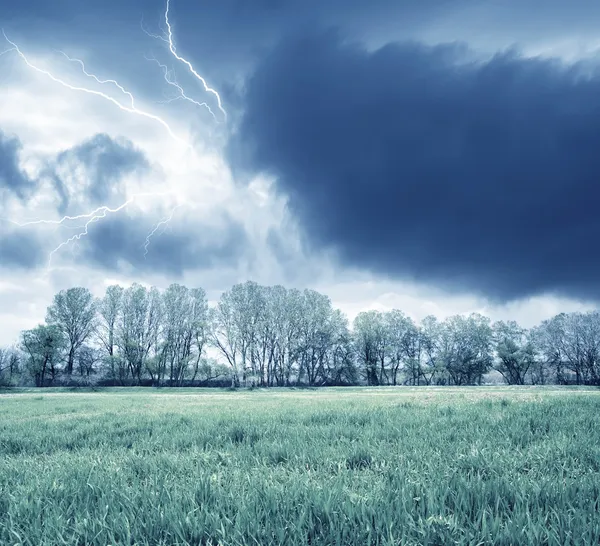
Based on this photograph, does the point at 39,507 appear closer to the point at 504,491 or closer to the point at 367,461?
the point at 367,461

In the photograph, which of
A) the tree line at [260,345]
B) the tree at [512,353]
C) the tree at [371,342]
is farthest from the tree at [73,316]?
the tree at [512,353]

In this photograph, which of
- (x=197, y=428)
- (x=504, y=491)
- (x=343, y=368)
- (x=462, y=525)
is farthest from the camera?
(x=343, y=368)

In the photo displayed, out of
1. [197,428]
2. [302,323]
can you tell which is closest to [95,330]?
[302,323]

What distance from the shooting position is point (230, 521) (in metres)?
2.44

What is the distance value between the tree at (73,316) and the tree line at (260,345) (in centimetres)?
19

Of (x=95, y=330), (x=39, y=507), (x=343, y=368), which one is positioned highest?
(x=95, y=330)

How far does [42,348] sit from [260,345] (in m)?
41.5

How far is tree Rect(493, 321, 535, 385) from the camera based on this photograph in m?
84.9

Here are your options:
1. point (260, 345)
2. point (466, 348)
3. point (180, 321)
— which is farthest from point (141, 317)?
point (466, 348)

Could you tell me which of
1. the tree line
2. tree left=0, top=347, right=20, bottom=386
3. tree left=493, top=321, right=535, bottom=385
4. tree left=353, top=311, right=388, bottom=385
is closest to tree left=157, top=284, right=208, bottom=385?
the tree line

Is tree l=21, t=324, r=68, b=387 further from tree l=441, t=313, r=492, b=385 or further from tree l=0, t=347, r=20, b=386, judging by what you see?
tree l=441, t=313, r=492, b=385

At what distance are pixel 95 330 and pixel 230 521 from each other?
88.7m

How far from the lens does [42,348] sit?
63875 mm

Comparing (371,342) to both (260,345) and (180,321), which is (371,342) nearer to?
(260,345)
